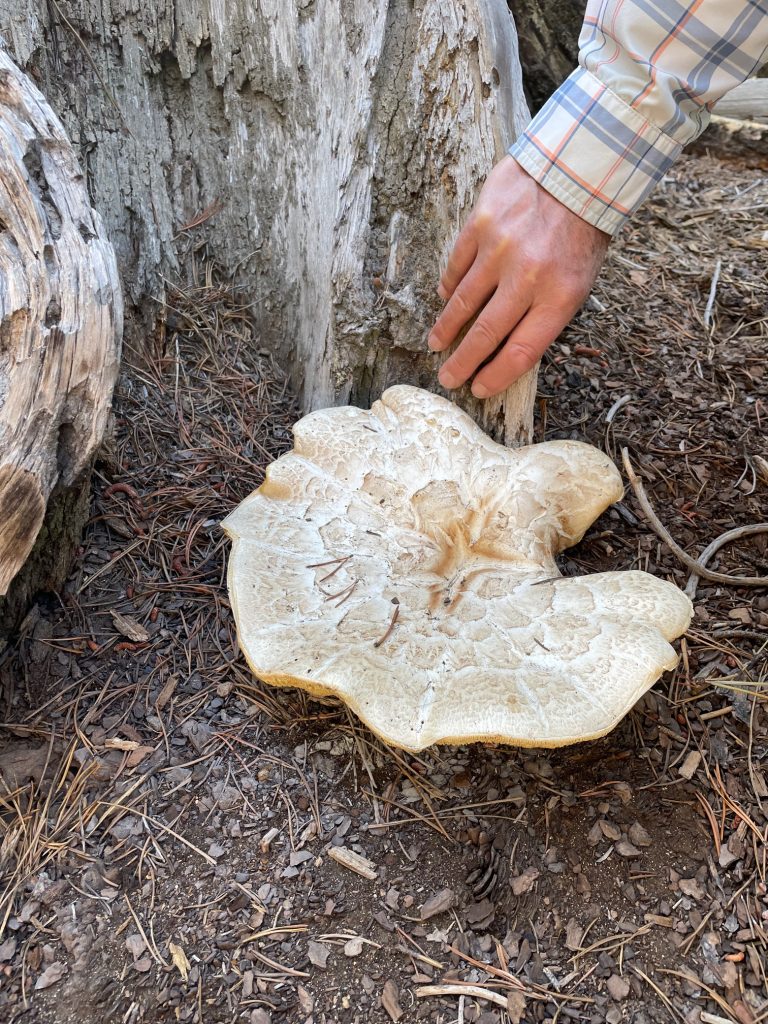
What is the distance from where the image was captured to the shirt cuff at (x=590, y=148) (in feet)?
8.06

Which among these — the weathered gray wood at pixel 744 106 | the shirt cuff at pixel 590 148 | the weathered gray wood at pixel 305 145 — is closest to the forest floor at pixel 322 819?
the weathered gray wood at pixel 305 145

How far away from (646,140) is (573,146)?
0.86 ft

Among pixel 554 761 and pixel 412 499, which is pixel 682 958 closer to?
pixel 554 761

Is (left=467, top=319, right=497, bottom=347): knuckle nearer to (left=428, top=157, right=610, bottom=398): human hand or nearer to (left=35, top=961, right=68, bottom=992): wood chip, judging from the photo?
(left=428, top=157, right=610, bottom=398): human hand

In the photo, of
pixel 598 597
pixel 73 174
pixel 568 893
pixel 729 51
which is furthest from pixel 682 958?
pixel 73 174

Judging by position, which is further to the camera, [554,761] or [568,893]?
[554,761]

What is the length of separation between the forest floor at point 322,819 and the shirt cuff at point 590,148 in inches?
50.4

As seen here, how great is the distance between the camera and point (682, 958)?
2113mm

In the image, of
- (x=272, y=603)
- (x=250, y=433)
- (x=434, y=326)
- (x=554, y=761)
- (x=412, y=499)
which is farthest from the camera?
(x=250, y=433)

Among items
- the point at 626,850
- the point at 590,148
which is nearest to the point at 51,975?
the point at 626,850

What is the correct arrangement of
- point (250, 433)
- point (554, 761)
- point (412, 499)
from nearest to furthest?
point (554, 761) → point (412, 499) → point (250, 433)

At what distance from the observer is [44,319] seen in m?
2.34

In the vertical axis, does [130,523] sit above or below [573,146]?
below

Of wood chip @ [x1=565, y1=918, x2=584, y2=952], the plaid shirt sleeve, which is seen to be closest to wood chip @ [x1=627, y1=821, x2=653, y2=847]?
wood chip @ [x1=565, y1=918, x2=584, y2=952]
